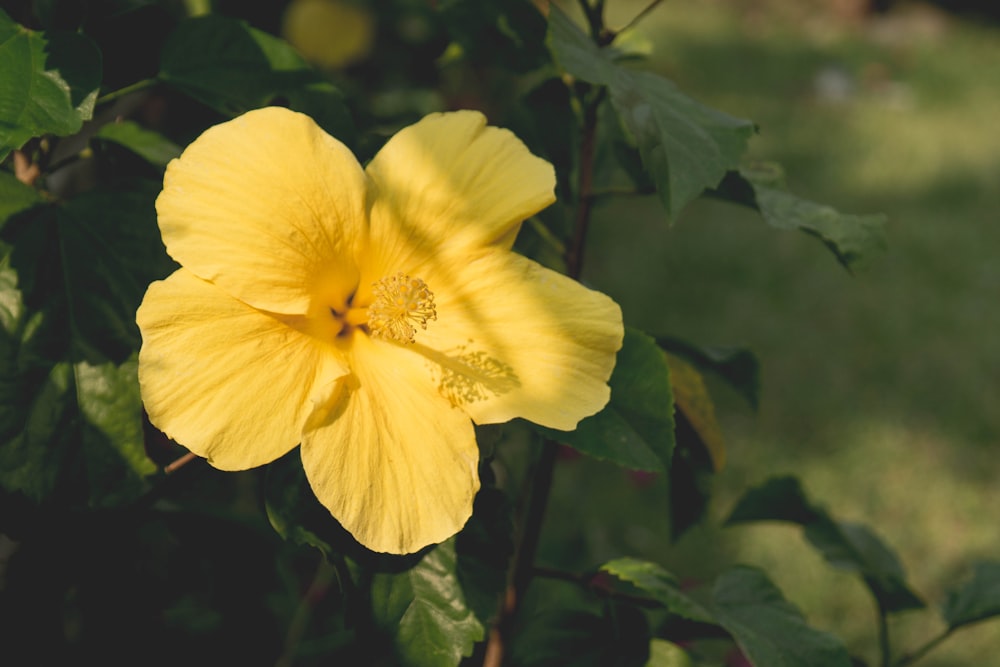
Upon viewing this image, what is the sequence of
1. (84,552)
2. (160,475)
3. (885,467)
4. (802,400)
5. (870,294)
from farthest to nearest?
(870,294), (802,400), (885,467), (84,552), (160,475)

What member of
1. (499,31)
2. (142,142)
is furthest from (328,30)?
(142,142)

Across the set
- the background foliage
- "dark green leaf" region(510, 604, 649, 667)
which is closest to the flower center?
the background foliage

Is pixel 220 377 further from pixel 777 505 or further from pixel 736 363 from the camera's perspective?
pixel 777 505

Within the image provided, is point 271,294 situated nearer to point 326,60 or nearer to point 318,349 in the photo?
point 318,349

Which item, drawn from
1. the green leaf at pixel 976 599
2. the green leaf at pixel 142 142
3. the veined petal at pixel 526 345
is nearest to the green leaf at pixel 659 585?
the veined petal at pixel 526 345

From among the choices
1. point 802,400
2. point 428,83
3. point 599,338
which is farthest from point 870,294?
point 599,338

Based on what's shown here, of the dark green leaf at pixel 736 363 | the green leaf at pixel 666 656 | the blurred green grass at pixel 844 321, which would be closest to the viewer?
the green leaf at pixel 666 656

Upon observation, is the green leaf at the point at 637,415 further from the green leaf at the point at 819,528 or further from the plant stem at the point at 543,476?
the green leaf at the point at 819,528
